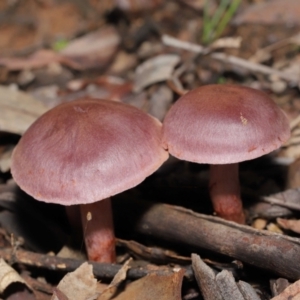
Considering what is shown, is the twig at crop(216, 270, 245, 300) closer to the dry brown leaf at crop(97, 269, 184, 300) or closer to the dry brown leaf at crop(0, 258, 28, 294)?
the dry brown leaf at crop(97, 269, 184, 300)

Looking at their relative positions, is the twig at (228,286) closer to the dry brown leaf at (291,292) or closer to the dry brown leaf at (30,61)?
the dry brown leaf at (291,292)

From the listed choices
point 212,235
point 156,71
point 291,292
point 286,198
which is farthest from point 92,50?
point 291,292

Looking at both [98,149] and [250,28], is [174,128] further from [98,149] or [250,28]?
[250,28]

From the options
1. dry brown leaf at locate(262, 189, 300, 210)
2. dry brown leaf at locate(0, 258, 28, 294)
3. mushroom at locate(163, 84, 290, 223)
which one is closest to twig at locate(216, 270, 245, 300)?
mushroom at locate(163, 84, 290, 223)

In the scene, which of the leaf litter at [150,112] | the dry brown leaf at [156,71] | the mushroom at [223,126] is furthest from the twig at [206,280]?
the dry brown leaf at [156,71]

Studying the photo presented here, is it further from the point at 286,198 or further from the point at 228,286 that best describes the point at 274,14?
the point at 228,286

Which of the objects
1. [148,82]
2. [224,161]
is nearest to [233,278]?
[224,161]
